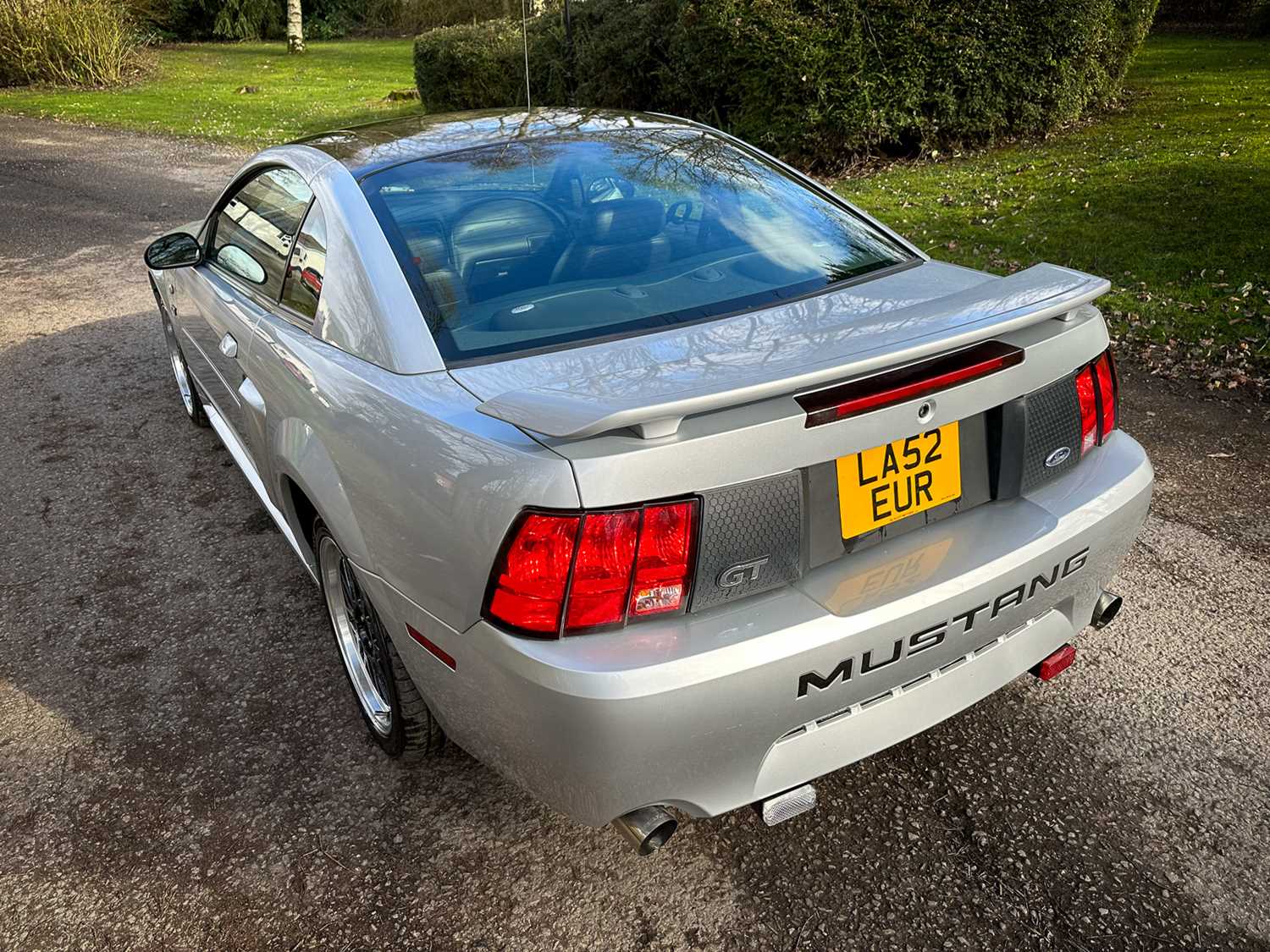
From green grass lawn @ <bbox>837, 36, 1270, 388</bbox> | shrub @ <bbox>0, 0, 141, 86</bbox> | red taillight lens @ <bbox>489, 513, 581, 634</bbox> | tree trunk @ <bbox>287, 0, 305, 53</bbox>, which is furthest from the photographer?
tree trunk @ <bbox>287, 0, 305, 53</bbox>

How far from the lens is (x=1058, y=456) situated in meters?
2.31

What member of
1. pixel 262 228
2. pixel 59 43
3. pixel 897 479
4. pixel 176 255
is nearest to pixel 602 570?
pixel 897 479

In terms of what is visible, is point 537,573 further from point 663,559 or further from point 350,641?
point 350,641

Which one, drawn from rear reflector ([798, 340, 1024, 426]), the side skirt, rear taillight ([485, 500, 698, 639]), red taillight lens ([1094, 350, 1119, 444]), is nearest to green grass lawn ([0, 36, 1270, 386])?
red taillight lens ([1094, 350, 1119, 444])

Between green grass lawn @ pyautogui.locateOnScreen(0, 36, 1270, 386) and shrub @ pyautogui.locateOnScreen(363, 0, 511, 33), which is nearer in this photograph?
green grass lawn @ pyautogui.locateOnScreen(0, 36, 1270, 386)

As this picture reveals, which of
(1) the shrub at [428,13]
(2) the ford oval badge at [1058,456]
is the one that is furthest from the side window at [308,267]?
(1) the shrub at [428,13]

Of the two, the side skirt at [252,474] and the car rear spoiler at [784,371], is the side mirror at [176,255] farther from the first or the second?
the car rear spoiler at [784,371]

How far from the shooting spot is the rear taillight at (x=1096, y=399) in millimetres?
2381

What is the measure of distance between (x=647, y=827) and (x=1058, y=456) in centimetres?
126

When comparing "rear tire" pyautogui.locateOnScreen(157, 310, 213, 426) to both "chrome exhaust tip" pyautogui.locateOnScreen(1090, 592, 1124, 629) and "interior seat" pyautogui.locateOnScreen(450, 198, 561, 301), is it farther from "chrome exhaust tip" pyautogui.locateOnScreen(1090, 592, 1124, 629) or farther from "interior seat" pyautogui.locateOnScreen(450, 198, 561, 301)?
"chrome exhaust tip" pyautogui.locateOnScreen(1090, 592, 1124, 629)

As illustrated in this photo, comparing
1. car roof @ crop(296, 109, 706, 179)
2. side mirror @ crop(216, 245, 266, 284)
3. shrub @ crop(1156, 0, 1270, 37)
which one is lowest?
side mirror @ crop(216, 245, 266, 284)

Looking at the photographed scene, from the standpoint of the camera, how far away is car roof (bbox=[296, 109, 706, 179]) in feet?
9.71

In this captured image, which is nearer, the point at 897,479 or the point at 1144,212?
the point at 897,479

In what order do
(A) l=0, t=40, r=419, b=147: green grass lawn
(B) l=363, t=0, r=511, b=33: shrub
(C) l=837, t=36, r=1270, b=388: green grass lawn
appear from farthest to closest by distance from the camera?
(B) l=363, t=0, r=511, b=33: shrub → (A) l=0, t=40, r=419, b=147: green grass lawn → (C) l=837, t=36, r=1270, b=388: green grass lawn
